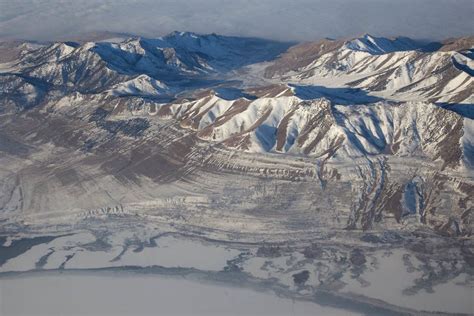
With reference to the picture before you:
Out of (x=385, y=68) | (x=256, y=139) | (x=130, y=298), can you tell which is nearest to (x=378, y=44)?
(x=385, y=68)

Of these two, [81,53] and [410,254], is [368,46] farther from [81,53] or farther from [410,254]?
[410,254]

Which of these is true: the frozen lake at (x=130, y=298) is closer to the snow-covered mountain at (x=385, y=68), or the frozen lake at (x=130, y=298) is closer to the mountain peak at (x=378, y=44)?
the snow-covered mountain at (x=385, y=68)

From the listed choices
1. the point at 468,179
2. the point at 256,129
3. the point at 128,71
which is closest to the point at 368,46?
the point at 128,71

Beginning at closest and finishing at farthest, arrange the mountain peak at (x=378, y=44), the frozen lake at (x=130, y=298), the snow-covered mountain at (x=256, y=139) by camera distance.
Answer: the frozen lake at (x=130, y=298)
the snow-covered mountain at (x=256, y=139)
the mountain peak at (x=378, y=44)

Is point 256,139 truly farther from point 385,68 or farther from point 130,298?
point 385,68

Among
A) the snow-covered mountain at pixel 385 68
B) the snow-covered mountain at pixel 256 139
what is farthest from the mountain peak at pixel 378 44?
the snow-covered mountain at pixel 256 139
